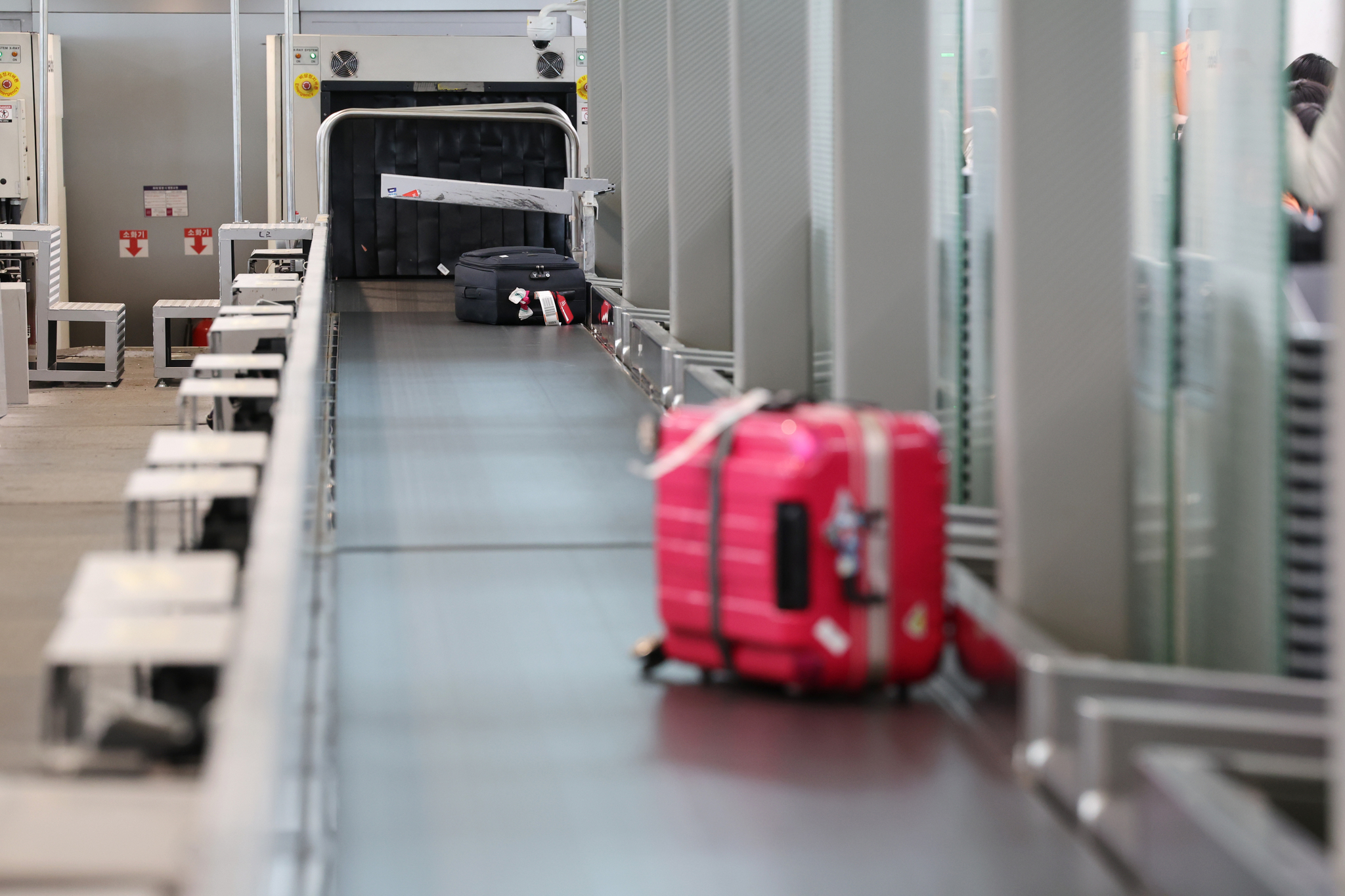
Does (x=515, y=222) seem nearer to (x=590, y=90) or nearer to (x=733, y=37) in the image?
(x=590, y=90)

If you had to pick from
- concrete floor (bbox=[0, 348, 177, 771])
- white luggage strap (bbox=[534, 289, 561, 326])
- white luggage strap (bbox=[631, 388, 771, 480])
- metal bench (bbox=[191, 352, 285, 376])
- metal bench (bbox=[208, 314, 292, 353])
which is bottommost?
concrete floor (bbox=[0, 348, 177, 771])

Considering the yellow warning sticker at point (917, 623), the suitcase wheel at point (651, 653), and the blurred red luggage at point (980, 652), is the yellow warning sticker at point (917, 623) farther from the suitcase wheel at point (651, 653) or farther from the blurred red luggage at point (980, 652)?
the suitcase wheel at point (651, 653)

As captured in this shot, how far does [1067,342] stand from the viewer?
193cm

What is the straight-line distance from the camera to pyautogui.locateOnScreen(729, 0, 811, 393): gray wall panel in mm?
3652

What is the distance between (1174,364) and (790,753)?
74cm

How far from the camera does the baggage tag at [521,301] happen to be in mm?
6168

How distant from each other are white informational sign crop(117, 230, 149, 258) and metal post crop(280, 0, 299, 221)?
2754mm

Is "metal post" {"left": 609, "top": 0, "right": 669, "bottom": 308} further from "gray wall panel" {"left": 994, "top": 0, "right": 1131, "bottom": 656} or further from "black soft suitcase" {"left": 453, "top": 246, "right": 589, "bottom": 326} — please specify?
"gray wall panel" {"left": 994, "top": 0, "right": 1131, "bottom": 656}

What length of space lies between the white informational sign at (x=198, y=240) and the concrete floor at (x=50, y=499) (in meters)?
1.13

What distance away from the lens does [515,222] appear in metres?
8.71

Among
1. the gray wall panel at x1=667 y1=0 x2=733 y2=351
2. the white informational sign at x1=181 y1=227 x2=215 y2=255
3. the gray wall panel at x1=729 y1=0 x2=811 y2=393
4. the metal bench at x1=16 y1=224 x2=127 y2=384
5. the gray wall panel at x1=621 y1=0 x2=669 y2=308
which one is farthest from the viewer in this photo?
the white informational sign at x1=181 y1=227 x2=215 y2=255

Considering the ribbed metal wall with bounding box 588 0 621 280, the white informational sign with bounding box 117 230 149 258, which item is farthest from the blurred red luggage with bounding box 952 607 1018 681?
the white informational sign with bounding box 117 230 149 258

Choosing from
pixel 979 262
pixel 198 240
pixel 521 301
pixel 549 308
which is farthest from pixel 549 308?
pixel 198 240

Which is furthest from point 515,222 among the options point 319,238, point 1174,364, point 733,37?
point 1174,364
